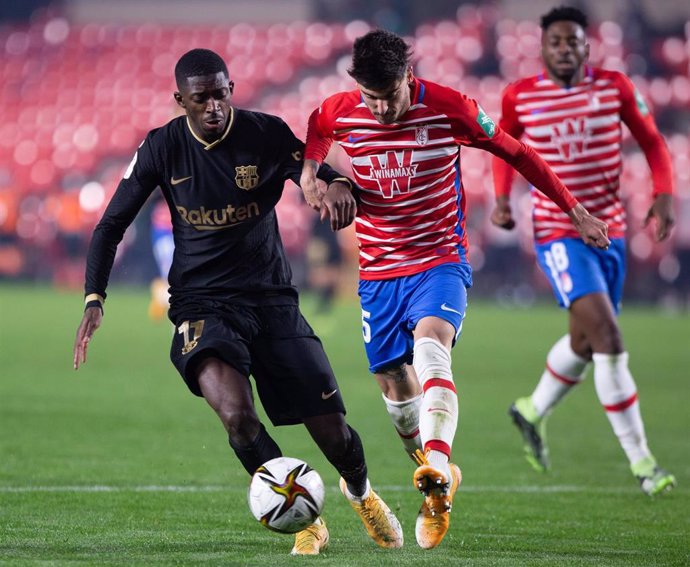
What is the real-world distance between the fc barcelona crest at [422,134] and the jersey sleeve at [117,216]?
1152 millimetres

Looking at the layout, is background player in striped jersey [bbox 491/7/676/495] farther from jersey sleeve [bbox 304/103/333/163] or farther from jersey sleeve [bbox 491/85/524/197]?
jersey sleeve [bbox 304/103/333/163]

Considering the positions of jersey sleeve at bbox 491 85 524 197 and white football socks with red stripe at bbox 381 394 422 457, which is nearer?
white football socks with red stripe at bbox 381 394 422 457

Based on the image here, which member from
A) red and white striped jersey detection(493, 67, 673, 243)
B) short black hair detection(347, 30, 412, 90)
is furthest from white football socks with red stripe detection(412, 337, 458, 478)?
red and white striped jersey detection(493, 67, 673, 243)

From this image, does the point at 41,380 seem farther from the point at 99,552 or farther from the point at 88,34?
the point at 88,34

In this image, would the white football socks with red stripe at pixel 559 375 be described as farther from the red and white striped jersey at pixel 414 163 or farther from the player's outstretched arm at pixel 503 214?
the red and white striped jersey at pixel 414 163

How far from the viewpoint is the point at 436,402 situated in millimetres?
5270

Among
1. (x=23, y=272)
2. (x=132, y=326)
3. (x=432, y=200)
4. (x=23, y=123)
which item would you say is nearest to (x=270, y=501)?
(x=432, y=200)

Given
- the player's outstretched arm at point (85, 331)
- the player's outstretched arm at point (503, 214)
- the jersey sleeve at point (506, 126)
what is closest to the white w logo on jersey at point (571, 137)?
the jersey sleeve at point (506, 126)

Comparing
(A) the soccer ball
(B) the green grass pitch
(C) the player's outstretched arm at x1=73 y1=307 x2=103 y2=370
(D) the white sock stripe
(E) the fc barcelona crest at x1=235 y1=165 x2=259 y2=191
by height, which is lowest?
(B) the green grass pitch

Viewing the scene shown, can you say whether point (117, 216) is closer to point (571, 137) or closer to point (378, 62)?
point (378, 62)

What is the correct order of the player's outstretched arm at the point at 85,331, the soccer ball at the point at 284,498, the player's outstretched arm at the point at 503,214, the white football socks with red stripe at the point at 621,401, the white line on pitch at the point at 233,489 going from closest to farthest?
1. the soccer ball at the point at 284,498
2. the player's outstretched arm at the point at 85,331
3. the white line on pitch at the point at 233,489
4. the white football socks with red stripe at the point at 621,401
5. the player's outstretched arm at the point at 503,214

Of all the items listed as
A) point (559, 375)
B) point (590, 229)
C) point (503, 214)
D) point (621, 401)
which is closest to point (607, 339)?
point (621, 401)

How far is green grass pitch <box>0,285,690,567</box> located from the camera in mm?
5305

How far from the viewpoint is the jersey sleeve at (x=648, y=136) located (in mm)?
7969
